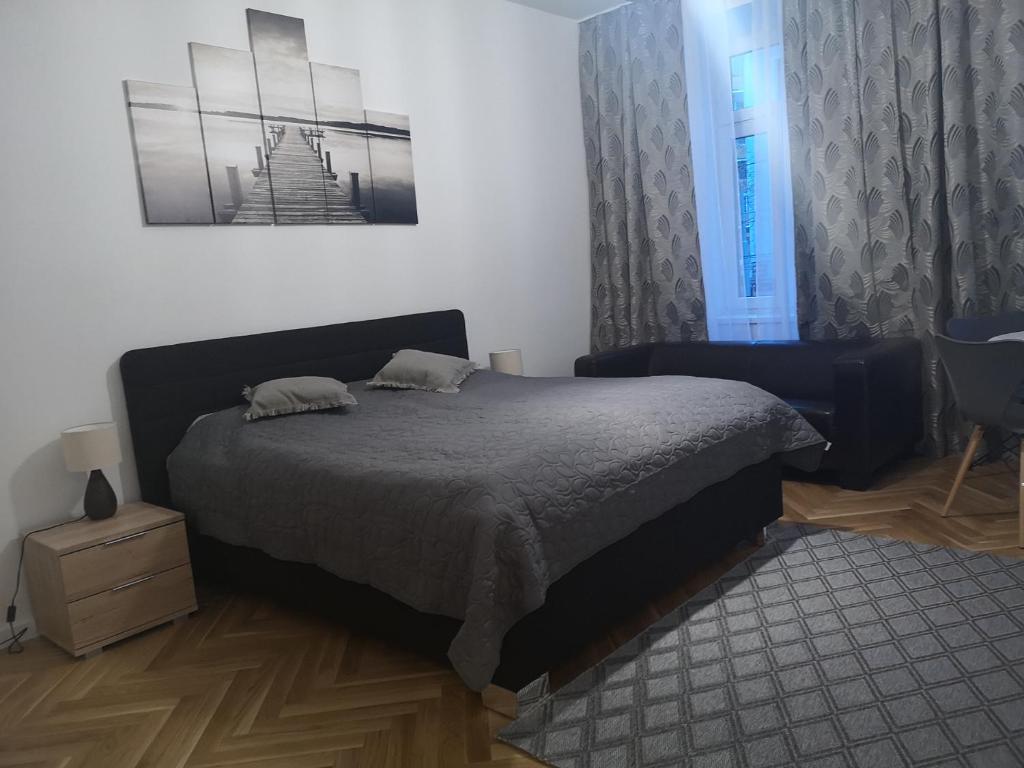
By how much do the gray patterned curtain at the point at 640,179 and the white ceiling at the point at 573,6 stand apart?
10cm

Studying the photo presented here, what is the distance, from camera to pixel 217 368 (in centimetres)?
344

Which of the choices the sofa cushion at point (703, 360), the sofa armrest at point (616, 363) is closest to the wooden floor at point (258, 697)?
the sofa cushion at point (703, 360)

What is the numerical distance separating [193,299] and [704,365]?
2964 millimetres

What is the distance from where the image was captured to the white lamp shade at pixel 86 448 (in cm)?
283

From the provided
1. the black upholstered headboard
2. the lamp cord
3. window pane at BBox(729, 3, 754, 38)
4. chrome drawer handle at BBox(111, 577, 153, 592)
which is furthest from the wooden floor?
window pane at BBox(729, 3, 754, 38)

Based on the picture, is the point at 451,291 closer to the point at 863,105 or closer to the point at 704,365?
the point at 704,365

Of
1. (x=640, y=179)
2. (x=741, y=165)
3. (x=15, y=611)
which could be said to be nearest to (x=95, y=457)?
(x=15, y=611)

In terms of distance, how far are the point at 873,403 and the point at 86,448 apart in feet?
11.3

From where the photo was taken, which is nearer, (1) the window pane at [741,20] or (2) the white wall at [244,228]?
(2) the white wall at [244,228]

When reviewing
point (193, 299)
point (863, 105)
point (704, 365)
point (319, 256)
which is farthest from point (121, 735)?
point (863, 105)

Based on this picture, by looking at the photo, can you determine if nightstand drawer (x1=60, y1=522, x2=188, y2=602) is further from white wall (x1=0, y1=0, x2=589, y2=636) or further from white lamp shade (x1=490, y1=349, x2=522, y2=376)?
white lamp shade (x1=490, y1=349, x2=522, y2=376)

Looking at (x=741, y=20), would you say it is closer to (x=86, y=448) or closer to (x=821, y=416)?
(x=821, y=416)

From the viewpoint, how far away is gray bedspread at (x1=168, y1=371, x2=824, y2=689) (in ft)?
6.77

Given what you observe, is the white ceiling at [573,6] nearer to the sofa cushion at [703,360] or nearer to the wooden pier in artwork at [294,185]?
the wooden pier in artwork at [294,185]
